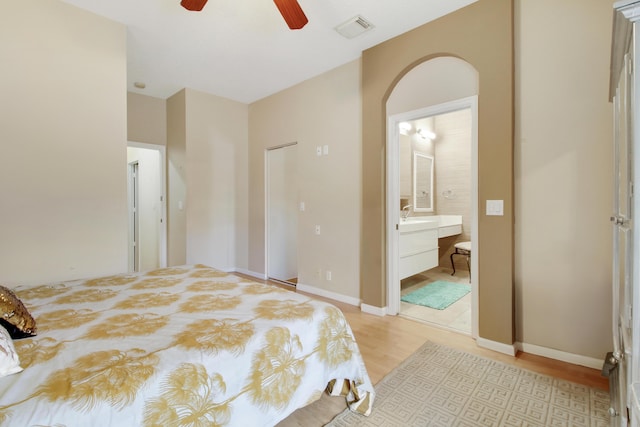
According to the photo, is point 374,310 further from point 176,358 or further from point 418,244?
point 176,358

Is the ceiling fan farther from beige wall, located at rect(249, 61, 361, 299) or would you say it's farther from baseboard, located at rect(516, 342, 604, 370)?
baseboard, located at rect(516, 342, 604, 370)

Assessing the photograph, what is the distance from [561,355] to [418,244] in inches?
67.3

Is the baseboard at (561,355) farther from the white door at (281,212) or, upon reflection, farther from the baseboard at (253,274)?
the baseboard at (253,274)

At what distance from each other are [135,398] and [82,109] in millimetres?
2589

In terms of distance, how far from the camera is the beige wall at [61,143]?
2.14 meters

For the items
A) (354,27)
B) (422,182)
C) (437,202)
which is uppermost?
(354,27)

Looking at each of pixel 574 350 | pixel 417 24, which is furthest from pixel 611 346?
pixel 417 24

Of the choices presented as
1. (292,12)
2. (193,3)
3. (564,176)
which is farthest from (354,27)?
(564,176)

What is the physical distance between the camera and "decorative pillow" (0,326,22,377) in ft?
2.80

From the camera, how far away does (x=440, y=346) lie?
2305mm

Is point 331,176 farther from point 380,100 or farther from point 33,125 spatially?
point 33,125

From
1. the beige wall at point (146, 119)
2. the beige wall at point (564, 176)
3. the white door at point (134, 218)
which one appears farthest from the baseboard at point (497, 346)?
the white door at point (134, 218)

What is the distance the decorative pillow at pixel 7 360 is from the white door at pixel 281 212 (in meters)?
3.53

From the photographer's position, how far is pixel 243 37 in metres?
2.81
